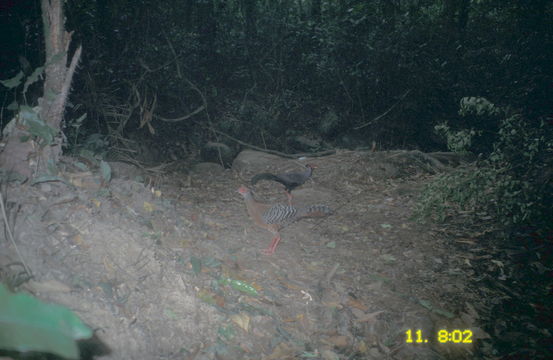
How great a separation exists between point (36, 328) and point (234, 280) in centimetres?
206

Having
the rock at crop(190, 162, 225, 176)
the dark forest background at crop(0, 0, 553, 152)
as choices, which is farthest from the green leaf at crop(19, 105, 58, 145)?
the dark forest background at crop(0, 0, 553, 152)

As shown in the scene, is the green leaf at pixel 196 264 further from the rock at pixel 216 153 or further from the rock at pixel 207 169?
the rock at pixel 216 153

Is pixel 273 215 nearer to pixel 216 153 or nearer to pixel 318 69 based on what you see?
pixel 216 153

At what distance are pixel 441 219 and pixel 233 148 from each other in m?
5.40

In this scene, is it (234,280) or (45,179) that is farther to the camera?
(234,280)

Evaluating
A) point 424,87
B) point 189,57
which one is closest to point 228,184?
point 189,57

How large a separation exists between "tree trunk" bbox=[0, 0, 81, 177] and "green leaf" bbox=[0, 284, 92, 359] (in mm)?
2151

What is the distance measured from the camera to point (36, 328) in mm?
1005

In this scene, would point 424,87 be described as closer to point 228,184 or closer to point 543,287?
point 228,184

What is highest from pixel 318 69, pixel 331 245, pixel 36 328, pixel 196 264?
pixel 36 328

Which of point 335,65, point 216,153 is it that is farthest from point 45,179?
point 335,65
